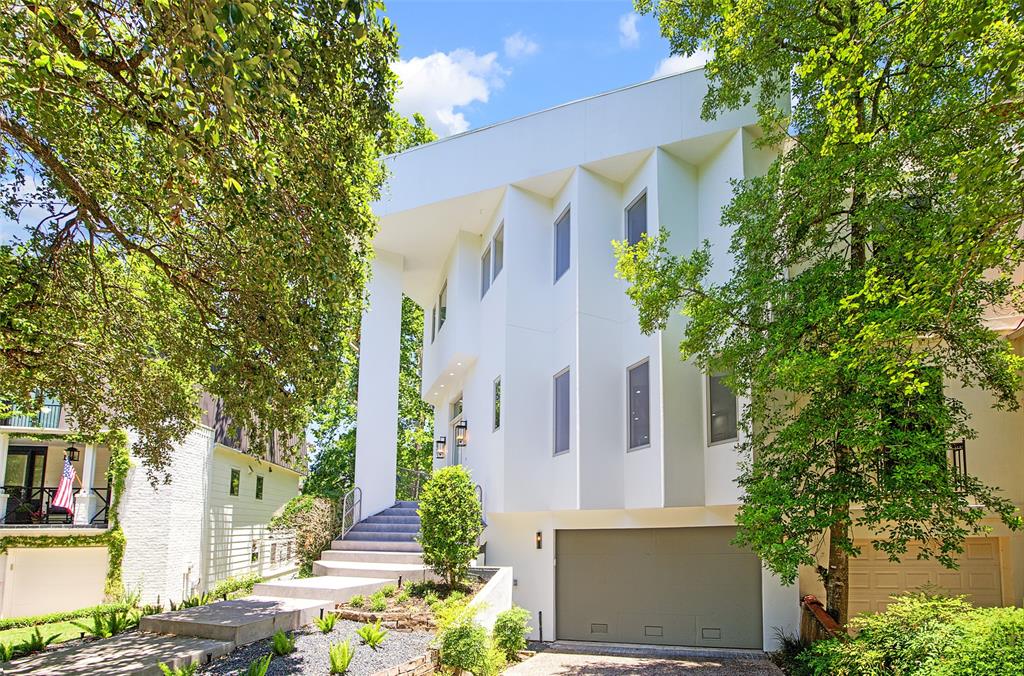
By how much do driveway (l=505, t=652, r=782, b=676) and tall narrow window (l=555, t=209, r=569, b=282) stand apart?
6.80 metres

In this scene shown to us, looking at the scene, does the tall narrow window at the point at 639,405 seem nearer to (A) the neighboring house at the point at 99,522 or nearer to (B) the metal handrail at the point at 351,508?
(B) the metal handrail at the point at 351,508

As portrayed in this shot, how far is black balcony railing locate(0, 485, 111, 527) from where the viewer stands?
17.2 m

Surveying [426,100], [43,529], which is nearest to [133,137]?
[43,529]

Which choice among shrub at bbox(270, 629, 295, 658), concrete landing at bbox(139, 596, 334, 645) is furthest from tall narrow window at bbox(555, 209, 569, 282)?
shrub at bbox(270, 629, 295, 658)

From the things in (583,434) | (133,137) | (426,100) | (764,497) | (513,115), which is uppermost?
(426,100)

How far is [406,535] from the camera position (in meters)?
14.9

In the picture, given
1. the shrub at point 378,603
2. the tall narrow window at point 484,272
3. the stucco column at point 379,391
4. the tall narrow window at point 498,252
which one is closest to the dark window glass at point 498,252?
the tall narrow window at point 498,252

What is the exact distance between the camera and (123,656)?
7309 millimetres

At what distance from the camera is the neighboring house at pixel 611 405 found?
1116cm

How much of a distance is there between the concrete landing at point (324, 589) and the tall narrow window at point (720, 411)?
5595mm

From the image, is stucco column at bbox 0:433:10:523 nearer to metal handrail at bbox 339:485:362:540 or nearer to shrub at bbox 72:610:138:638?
metal handrail at bbox 339:485:362:540

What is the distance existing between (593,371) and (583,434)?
3.65 ft

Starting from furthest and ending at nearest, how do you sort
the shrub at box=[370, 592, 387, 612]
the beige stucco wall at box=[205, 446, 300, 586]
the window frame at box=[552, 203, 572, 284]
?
the beige stucco wall at box=[205, 446, 300, 586]
the window frame at box=[552, 203, 572, 284]
the shrub at box=[370, 592, 387, 612]

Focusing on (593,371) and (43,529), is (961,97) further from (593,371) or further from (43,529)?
(43,529)
